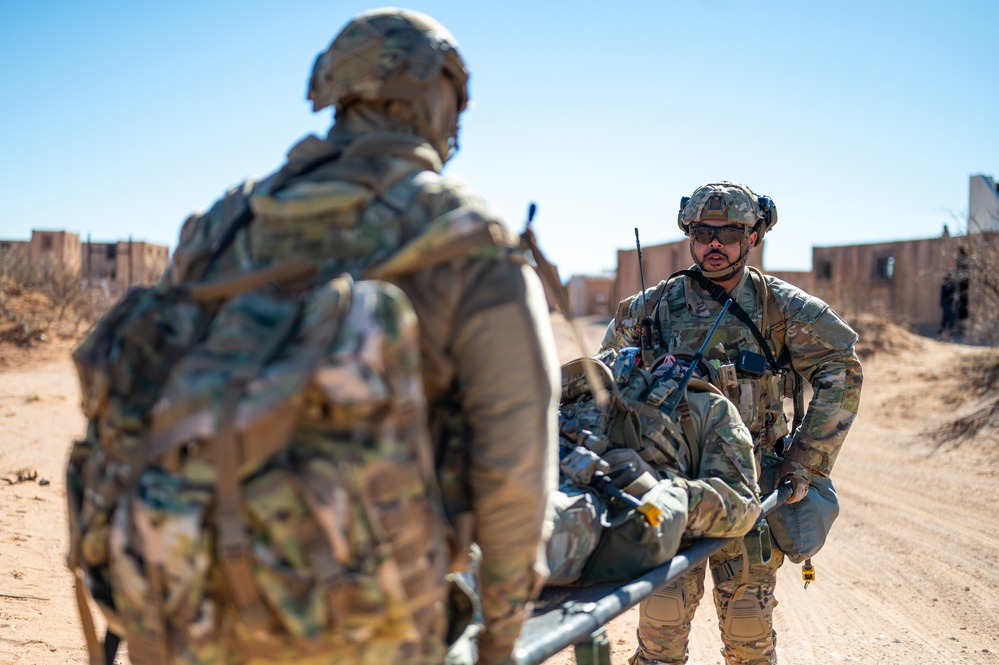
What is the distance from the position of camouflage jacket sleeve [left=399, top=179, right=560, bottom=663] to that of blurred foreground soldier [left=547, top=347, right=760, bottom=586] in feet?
2.93

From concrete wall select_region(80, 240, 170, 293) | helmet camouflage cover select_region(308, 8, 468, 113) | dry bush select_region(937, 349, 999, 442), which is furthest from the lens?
concrete wall select_region(80, 240, 170, 293)

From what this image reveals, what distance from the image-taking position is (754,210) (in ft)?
14.5

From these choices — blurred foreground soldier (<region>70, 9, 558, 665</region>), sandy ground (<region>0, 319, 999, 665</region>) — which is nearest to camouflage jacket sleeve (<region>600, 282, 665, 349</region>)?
sandy ground (<region>0, 319, 999, 665</region>)

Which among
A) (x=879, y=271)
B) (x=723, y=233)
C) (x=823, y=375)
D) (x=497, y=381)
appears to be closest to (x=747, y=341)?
(x=823, y=375)

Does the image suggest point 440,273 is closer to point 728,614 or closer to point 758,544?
point 758,544

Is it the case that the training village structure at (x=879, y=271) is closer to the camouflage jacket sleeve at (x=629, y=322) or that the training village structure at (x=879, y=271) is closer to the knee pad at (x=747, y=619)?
the camouflage jacket sleeve at (x=629, y=322)

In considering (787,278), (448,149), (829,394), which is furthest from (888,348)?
(448,149)

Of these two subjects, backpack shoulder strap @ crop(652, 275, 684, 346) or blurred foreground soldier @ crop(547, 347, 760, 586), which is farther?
backpack shoulder strap @ crop(652, 275, 684, 346)

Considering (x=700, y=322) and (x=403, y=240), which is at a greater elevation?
(x=403, y=240)

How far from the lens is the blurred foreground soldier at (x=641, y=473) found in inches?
116

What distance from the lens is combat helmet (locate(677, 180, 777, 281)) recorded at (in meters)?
4.34

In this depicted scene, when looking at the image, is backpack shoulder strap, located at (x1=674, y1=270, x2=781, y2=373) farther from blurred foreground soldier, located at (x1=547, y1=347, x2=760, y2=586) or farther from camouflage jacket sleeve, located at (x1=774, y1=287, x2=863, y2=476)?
blurred foreground soldier, located at (x1=547, y1=347, x2=760, y2=586)

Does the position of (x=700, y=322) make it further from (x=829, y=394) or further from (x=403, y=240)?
(x=403, y=240)

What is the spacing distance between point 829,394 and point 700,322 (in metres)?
0.74
